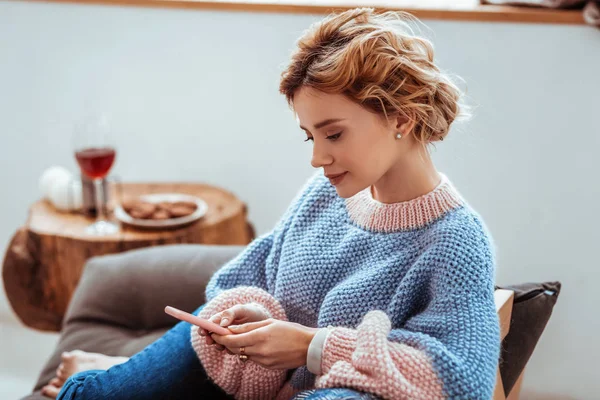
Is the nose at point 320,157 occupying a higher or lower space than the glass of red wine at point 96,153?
higher

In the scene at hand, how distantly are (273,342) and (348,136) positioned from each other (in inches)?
12.8

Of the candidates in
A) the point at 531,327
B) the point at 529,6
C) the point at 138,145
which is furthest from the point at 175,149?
the point at 531,327

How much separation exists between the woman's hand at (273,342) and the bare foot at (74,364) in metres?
0.51

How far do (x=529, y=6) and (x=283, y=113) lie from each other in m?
0.78

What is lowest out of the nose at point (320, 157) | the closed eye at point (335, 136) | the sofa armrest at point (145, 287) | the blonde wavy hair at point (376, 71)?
the sofa armrest at point (145, 287)

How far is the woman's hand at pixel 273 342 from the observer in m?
1.09

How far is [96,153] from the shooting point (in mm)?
2004

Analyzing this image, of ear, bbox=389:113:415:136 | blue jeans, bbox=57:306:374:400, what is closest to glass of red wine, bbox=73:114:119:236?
blue jeans, bbox=57:306:374:400

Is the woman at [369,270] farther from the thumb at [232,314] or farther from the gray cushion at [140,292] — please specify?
the gray cushion at [140,292]

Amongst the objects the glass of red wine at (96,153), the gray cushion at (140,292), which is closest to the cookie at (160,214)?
the glass of red wine at (96,153)

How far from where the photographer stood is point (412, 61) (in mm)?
1100

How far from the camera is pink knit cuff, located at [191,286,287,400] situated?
1.27 metres

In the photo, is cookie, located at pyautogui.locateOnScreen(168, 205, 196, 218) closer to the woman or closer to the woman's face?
the woman

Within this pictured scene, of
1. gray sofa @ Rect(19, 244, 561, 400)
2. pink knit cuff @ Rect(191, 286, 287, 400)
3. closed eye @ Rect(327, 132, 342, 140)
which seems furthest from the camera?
gray sofa @ Rect(19, 244, 561, 400)
